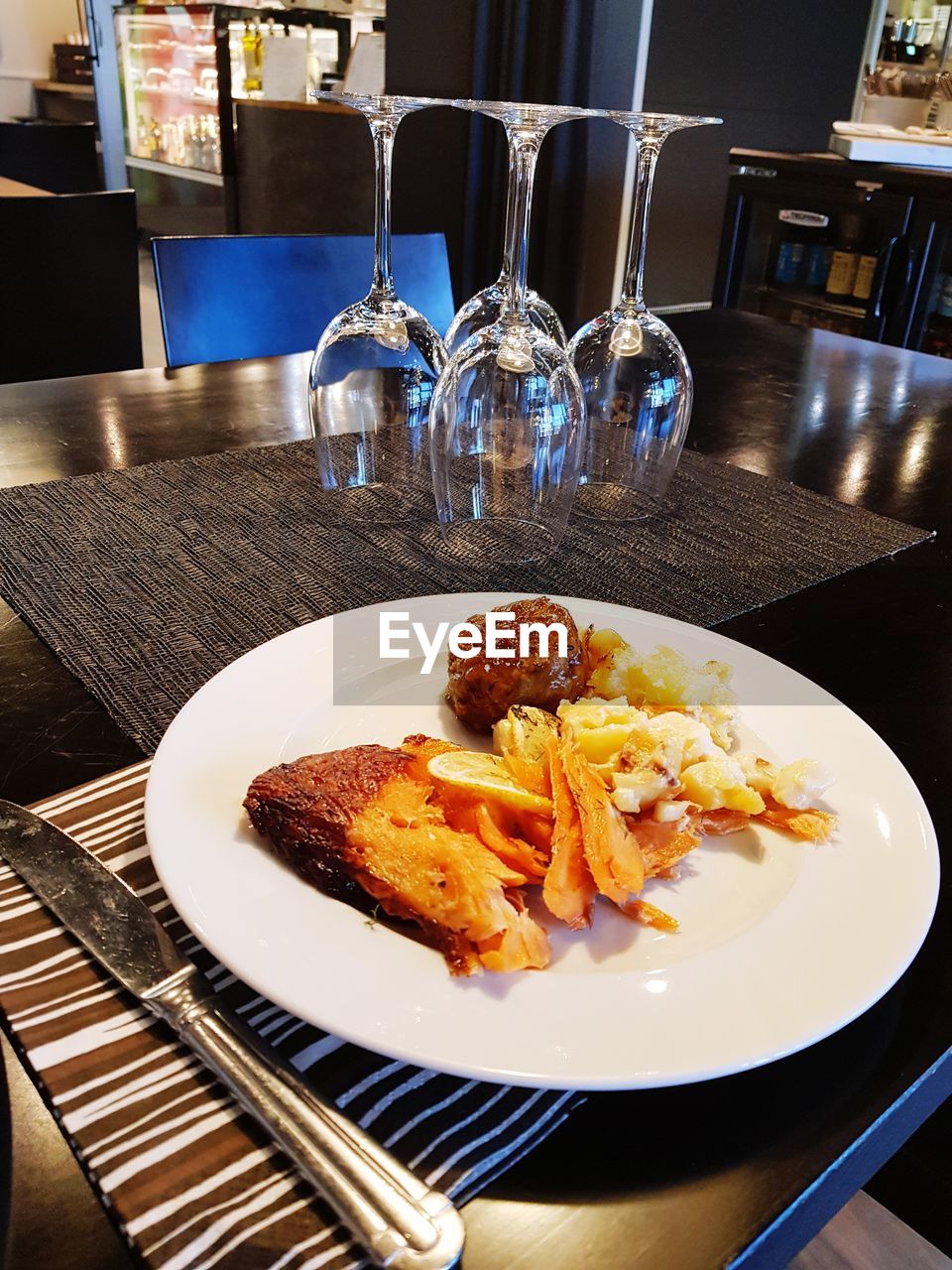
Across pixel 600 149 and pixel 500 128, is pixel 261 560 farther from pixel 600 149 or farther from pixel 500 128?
pixel 600 149

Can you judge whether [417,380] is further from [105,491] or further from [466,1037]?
[466,1037]

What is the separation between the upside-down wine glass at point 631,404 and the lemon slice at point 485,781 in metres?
0.46

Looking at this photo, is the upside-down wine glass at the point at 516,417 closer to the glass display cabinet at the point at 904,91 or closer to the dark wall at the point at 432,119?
the dark wall at the point at 432,119

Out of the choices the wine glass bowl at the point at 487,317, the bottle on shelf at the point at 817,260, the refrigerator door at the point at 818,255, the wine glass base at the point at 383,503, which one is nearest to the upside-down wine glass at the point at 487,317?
the wine glass bowl at the point at 487,317

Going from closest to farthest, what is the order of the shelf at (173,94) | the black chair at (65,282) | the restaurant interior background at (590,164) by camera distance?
the black chair at (65,282) < the restaurant interior background at (590,164) < the shelf at (173,94)

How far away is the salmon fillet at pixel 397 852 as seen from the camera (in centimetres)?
35

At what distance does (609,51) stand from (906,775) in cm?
317

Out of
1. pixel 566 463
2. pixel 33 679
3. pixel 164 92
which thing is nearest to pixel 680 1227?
pixel 33 679

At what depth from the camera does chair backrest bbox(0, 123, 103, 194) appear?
2.65 meters

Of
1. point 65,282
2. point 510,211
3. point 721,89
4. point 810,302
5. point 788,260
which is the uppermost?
point 721,89

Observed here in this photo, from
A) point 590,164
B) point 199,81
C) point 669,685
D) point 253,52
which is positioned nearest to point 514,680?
point 669,685

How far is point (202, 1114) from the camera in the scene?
31cm

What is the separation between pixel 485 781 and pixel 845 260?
2881 millimetres

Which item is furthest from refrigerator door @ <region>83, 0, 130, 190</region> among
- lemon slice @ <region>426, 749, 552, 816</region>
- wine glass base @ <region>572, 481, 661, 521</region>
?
lemon slice @ <region>426, 749, 552, 816</region>
